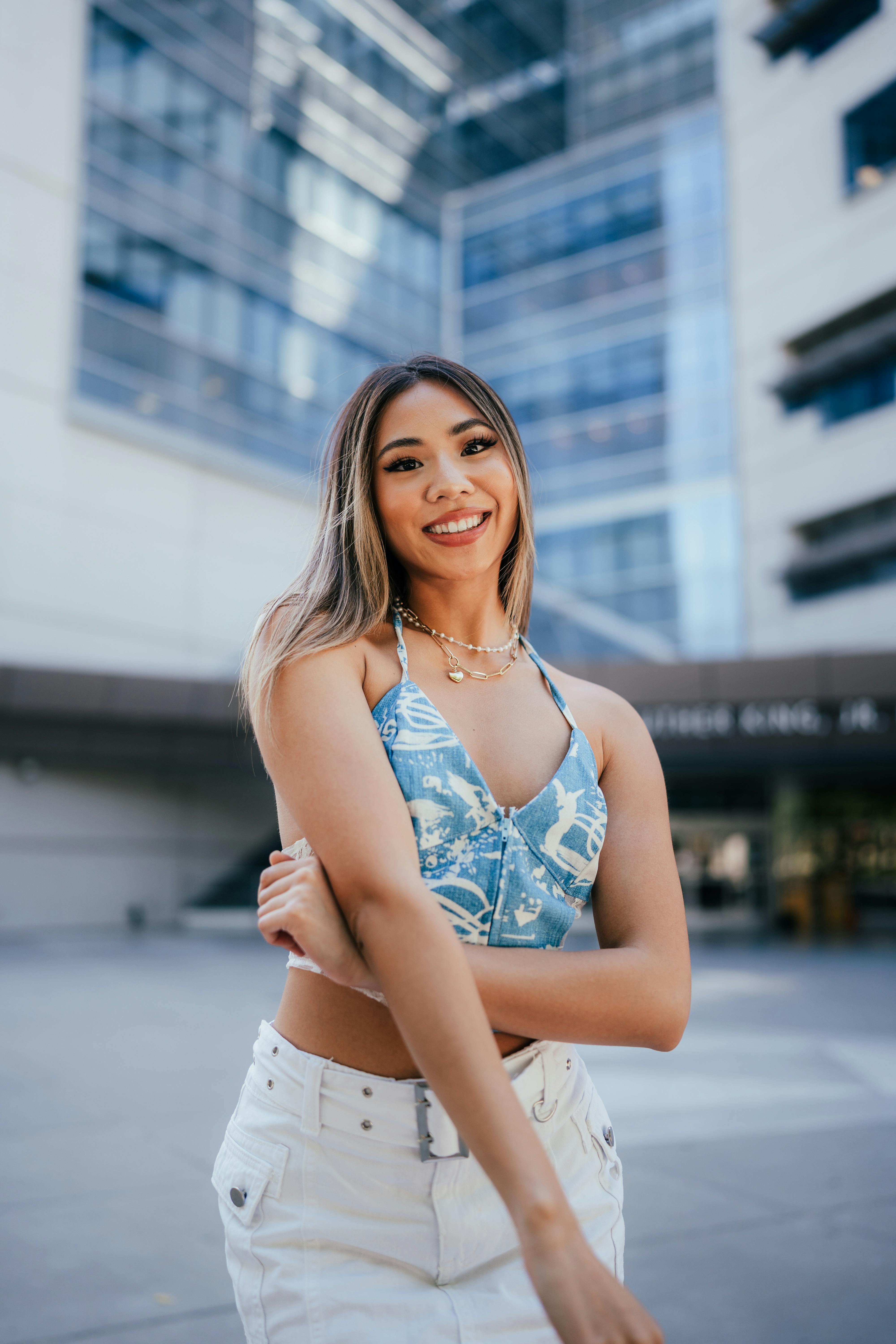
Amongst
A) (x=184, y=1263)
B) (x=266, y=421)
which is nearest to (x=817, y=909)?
(x=266, y=421)

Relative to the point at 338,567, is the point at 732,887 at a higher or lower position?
Answer: lower

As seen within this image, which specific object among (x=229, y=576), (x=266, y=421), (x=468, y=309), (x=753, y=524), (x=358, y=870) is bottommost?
(x=358, y=870)

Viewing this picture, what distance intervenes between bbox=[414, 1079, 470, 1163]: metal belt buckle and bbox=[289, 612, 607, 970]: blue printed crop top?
0.73 ft

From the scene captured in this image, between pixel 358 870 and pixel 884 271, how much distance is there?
26363 millimetres

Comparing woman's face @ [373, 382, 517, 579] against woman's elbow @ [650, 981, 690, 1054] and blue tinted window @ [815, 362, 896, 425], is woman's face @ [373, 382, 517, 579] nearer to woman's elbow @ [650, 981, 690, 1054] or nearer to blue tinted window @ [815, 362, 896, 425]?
woman's elbow @ [650, 981, 690, 1054]

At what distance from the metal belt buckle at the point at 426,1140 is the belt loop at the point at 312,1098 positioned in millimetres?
141

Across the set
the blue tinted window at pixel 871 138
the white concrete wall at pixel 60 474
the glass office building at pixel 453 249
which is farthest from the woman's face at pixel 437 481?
the blue tinted window at pixel 871 138

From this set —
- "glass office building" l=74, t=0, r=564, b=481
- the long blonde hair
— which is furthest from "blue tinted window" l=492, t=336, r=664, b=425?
the long blonde hair

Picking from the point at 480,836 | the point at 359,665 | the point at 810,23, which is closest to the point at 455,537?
the point at 359,665

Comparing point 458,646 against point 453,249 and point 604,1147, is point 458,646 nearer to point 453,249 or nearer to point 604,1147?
point 604,1147

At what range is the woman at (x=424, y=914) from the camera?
1354 mm

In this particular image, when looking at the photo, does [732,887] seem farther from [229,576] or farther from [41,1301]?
[41,1301]

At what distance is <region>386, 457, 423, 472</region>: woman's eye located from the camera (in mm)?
1693

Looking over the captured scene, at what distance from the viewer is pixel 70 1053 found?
842 cm
